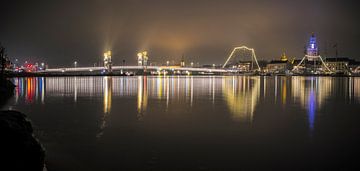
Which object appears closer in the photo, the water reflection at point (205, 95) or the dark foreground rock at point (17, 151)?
the dark foreground rock at point (17, 151)

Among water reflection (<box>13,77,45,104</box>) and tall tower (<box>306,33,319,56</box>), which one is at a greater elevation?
tall tower (<box>306,33,319,56</box>)

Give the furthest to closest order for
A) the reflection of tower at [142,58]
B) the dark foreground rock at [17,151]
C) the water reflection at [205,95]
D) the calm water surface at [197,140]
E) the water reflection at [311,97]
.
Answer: the reflection of tower at [142,58]
the water reflection at [205,95]
the water reflection at [311,97]
the calm water surface at [197,140]
the dark foreground rock at [17,151]

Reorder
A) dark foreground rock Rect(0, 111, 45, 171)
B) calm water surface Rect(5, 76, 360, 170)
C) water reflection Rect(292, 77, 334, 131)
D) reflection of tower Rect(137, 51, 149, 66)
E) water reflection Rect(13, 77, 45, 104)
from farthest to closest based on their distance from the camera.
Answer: reflection of tower Rect(137, 51, 149, 66) → water reflection Rect(13, 77, 45, 104) → water reflection Rect(292, 77, 334, 131) → calm water surface Rect(5, 76, 360, 170) → dark foreground rock Rect(0, 111, 45, 171)

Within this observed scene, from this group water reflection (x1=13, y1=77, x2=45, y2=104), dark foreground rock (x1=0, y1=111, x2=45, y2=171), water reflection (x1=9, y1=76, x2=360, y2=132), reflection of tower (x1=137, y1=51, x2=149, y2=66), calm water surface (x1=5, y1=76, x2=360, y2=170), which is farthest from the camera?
reflection of tower (x1=137, y1=51, x2=149, y2=66)

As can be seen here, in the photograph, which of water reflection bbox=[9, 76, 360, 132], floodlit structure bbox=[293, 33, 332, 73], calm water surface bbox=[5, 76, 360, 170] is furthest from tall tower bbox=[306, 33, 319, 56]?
calm water surface bbox=[5, 76, 360, 170]

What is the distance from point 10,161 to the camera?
5.88 m

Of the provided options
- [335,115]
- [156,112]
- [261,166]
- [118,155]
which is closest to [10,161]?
[118,155]

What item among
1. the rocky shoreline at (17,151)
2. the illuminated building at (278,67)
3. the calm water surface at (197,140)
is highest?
the illuminated building at (278,67)

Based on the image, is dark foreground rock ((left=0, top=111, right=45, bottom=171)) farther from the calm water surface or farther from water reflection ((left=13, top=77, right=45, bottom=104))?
water reflection ((left=13, top=77, right=45, bottom=104))

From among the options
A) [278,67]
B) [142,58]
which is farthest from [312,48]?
A: [142,58]

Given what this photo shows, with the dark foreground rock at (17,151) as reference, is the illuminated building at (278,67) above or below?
above

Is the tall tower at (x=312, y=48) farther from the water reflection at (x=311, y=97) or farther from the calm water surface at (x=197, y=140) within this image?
the calm water surface at (x=197, y=140)

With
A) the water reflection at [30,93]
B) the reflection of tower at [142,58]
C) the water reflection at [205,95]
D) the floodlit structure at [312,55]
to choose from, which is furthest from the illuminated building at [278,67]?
the water reflection at [30,93]

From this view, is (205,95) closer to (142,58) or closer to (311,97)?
(311,97)
